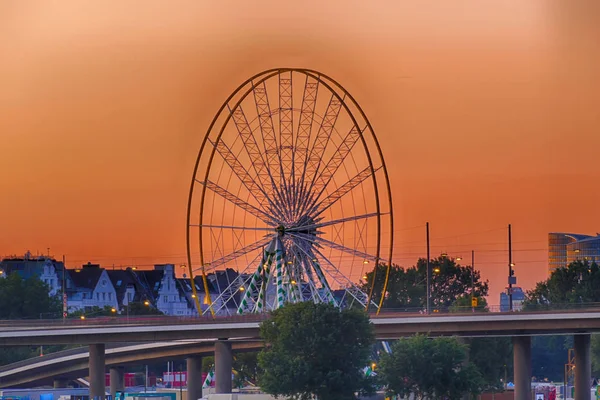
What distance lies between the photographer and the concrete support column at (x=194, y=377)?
16425 centimetres

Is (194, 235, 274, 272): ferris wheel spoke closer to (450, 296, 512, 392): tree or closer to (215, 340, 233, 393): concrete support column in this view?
(215, 340, 233, 393): concrete support column

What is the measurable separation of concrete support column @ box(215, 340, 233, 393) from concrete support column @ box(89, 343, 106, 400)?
10474 millimetres

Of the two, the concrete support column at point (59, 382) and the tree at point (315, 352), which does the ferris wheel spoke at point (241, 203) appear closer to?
the tree at point (315, 352)

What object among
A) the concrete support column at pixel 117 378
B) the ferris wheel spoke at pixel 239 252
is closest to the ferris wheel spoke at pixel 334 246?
the ferris wheel spoke at pixel 239 252

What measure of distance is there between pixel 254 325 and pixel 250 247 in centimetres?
757

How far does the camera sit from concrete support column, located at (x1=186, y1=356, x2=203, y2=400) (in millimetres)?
164250

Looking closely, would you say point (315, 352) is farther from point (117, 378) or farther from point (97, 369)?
point (117, 378)

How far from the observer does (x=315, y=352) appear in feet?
436

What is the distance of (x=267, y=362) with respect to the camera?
13225cm

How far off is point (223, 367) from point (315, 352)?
15182 millimetres

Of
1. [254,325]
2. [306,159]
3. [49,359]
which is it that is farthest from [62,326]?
[49,359]

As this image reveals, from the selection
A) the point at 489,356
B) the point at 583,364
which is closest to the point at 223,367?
the point at 583,364

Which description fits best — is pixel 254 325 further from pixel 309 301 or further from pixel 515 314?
pixel 515 314

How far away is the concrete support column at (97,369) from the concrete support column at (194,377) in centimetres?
1727
